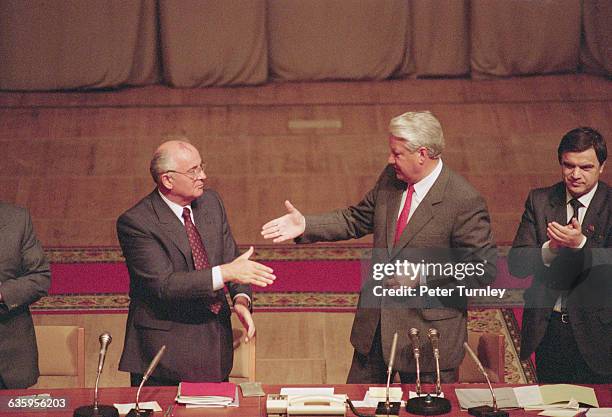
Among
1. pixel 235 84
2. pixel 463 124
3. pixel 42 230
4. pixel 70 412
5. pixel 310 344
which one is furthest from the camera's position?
pixel 235 84

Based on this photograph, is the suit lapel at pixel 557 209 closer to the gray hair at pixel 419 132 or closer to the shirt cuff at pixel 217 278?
the gray hair at pixel 419 132

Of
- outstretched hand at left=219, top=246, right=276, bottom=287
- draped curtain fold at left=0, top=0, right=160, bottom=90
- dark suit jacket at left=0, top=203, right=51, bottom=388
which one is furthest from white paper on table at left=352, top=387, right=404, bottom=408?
draped curtain fold at left=0, top=0, right=160, bottom=90

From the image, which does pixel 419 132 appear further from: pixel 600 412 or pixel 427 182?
pixel 600 412

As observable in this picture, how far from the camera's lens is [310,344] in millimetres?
6273

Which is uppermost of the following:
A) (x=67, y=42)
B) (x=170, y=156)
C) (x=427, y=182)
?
(x=67, y=42)

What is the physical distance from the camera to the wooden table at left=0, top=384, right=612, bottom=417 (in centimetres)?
390

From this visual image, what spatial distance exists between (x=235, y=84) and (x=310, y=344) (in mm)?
4353

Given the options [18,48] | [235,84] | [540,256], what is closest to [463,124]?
[235,84]

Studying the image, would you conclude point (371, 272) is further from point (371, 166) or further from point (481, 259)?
point (371, 166)

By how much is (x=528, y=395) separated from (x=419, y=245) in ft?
2.43

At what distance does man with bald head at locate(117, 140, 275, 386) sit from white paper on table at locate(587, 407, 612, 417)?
1.33 m

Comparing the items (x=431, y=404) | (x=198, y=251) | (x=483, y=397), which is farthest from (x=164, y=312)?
(x=483, y=397)

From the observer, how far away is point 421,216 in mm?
4375

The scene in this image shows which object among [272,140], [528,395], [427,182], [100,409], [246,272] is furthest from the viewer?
[272,140]
